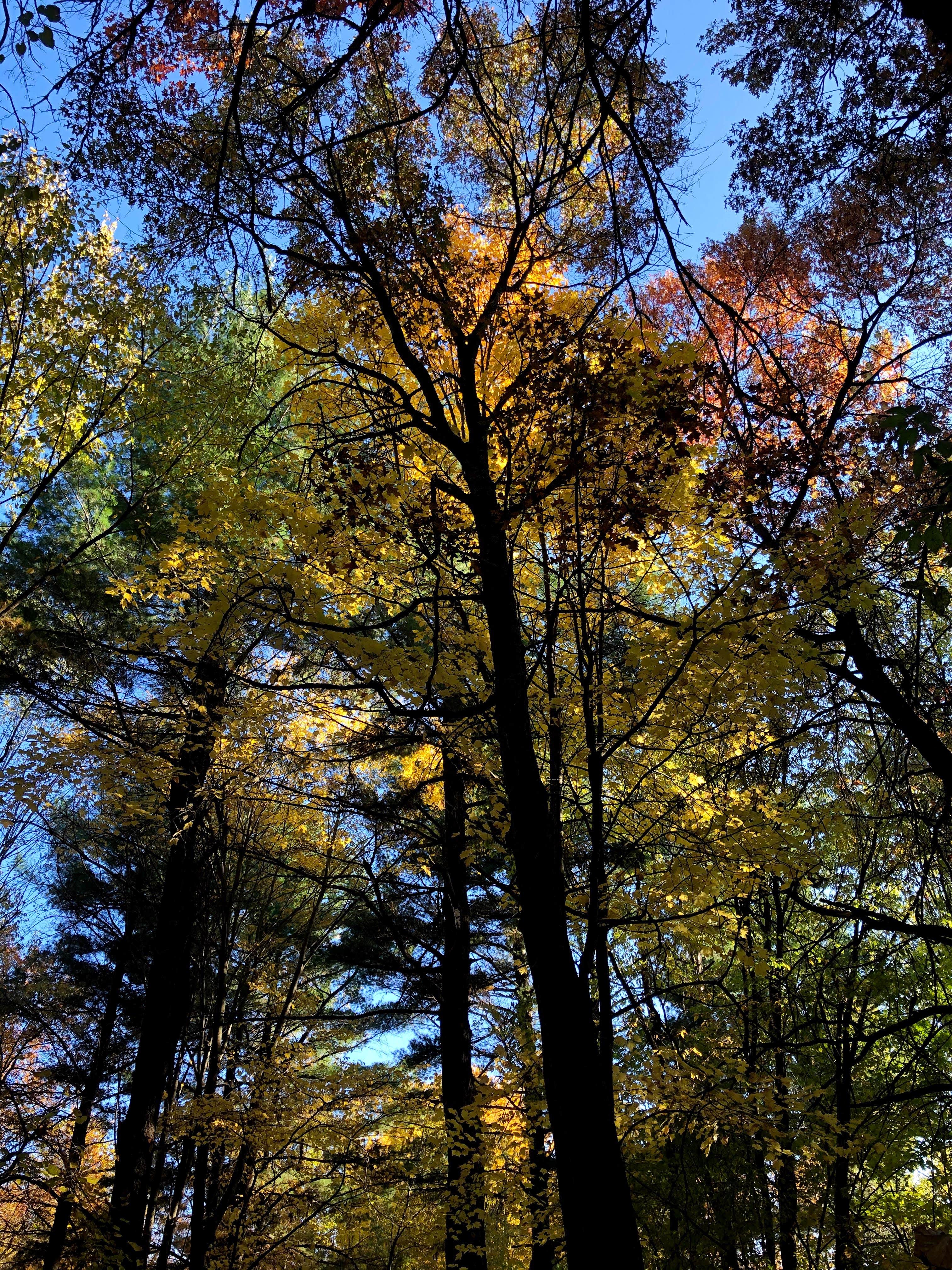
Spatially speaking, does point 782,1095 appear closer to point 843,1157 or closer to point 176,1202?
point 843,1157

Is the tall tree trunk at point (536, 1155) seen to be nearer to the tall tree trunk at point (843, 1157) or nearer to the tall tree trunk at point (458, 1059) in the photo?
the tall tree trunk at point (458, 1059)

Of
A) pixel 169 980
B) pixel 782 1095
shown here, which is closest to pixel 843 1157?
pixel 782 1095

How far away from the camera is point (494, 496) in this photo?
4156 mm

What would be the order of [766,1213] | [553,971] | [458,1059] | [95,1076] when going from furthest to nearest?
1. [95,1076]
2. [766,1213]
3. [458,1059]
4. [553,971]

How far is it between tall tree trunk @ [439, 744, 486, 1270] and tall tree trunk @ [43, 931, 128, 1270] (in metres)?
3.46

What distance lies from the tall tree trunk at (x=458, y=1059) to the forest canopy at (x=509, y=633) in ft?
0.17

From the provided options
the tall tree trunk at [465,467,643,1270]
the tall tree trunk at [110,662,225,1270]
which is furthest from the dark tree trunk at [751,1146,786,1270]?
the tall tree trunk at [110,662,225,1270]

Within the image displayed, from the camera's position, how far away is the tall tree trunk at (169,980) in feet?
19.8

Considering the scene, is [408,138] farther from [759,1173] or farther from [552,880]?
[759,1173]

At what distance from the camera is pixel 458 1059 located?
22.1 feet

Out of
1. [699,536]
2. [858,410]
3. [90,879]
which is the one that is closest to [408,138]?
[699,536]

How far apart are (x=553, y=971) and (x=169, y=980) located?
5.65 meters

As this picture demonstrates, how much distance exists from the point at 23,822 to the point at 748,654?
18.8ft

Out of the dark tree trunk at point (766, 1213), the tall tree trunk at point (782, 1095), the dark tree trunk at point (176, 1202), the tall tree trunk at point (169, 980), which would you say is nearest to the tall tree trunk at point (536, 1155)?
the tall tree trunk at point (782, 1095)
